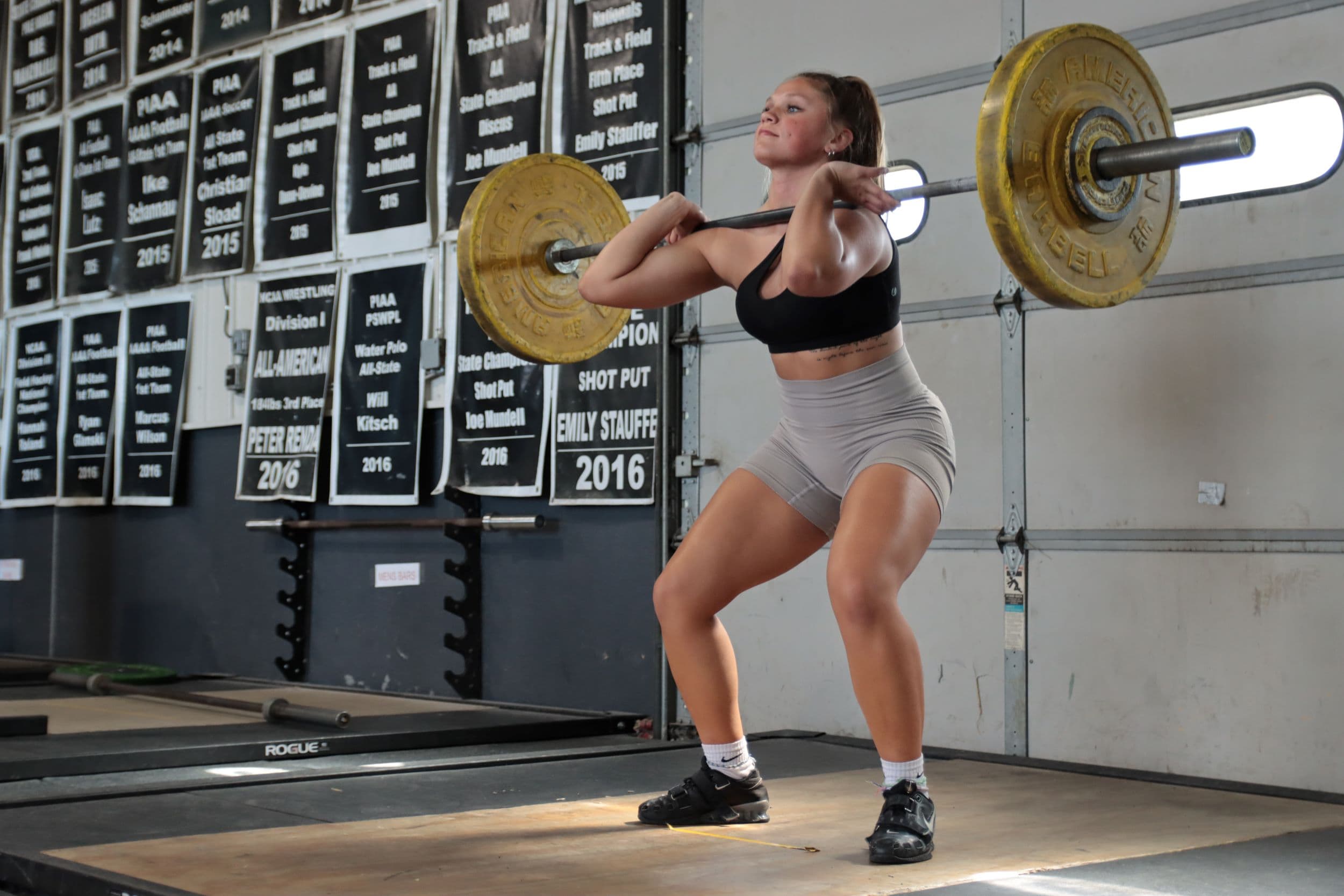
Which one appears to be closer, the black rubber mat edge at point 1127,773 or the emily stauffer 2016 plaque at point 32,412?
the black rubber mat edge at point 1127,773

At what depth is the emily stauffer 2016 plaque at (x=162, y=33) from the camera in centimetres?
592

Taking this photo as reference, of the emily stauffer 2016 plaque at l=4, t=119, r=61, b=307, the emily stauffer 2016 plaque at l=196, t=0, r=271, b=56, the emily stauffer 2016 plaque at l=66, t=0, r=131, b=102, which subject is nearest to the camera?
the emily stauffer 2016 plaque at l=196, t=0, r=271, b=56

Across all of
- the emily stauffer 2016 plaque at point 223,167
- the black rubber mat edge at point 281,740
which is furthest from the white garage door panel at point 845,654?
the emily stauffer 2016 plaque at point 223,167

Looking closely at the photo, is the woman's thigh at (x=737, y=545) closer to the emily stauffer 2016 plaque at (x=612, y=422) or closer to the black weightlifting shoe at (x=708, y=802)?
the black weightlifting shoe at (x=708, y=802)

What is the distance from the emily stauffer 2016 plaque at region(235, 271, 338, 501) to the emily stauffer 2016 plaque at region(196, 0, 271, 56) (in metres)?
1.01

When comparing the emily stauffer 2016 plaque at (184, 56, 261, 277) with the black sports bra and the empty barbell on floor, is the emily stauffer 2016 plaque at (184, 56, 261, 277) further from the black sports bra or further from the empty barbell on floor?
the black sports bra

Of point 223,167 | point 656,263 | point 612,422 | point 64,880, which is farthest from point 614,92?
point 64,880

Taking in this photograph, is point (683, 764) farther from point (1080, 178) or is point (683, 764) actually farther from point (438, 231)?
point (438, 231)

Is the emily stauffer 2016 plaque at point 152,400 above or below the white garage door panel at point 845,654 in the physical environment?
above

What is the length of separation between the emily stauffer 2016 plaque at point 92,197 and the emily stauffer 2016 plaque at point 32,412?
10.2 inches

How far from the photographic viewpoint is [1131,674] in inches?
129

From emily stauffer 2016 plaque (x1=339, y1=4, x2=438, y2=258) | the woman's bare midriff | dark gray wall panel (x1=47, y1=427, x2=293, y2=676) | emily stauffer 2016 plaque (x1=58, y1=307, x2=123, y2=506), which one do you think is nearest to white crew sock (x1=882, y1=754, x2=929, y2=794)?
the woman's bare midriff

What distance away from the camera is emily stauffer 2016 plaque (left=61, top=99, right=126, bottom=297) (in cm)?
627

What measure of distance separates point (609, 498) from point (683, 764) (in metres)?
1.12
